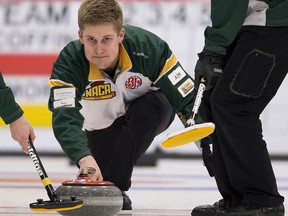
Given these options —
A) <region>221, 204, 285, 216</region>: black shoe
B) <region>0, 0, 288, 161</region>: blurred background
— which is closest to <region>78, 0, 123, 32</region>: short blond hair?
<region>221, 204, 285, 216</region>: black shoe

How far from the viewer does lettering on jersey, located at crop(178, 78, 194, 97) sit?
9.92 ft

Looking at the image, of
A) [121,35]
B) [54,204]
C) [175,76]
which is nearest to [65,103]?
[121,35]

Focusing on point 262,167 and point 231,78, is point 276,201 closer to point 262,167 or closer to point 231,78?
point 262,167

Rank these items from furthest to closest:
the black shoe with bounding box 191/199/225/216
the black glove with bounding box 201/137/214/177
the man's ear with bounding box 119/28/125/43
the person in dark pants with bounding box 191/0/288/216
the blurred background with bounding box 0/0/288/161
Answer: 1. the blurred background with bounding box 0/0/288/161
2. the man's ear with bounding box 119/28/125/43
3. the black glove with bounding box 201/137/214/177
4. the black shoe with bounding box 191/199/225/216
5. the person in dark pants with bounding box 191/0/288/216

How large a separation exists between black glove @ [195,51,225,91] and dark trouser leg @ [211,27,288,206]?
41 millimetres

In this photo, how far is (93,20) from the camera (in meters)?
2.79

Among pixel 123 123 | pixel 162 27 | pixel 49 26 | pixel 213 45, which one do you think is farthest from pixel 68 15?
pixel 213 45

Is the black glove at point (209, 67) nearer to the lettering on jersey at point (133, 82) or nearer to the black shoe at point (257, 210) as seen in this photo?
the black shoe at point (257, 210)

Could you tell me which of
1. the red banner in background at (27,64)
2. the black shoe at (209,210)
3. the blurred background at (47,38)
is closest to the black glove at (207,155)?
the black shoe at (209,210)

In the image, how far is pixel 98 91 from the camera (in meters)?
3.11

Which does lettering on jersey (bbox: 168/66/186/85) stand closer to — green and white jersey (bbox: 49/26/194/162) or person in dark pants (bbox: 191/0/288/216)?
green and white jersey (bbox: 49/26/194/162)

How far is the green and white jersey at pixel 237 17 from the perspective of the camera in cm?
245

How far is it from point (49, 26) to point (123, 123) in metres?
3.45

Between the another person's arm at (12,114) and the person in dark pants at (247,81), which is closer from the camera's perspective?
the another person's arm at (12,114)
